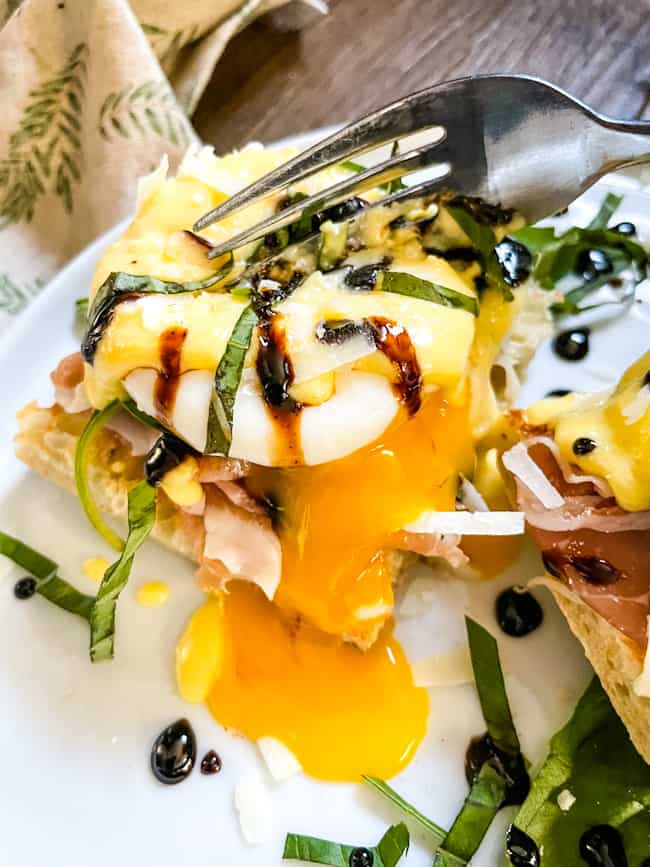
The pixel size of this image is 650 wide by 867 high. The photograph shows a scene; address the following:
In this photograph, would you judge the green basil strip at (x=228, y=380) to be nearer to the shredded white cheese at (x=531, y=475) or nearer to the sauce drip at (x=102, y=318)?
the sauce drip at (x=102, y=318)

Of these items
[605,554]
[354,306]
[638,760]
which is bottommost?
[638,760]

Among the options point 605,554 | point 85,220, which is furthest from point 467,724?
point 85,220

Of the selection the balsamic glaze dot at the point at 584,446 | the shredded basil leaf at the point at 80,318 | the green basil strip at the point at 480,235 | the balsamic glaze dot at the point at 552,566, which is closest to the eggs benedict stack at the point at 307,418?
the green basil strip at the point at 480,235

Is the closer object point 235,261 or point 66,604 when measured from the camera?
point 235,261

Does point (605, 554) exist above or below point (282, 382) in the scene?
below

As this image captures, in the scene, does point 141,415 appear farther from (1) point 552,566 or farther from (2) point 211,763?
(1) point 552,566

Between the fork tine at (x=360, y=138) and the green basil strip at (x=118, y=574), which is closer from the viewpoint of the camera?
the fork tine at (x=360, y=138)

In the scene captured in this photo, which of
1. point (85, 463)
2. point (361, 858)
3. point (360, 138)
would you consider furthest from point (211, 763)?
point (360, 138)

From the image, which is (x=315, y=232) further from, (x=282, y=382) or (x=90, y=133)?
(x=90, y=133)
